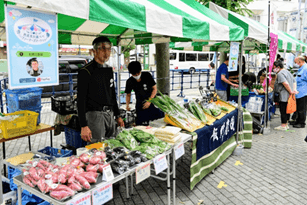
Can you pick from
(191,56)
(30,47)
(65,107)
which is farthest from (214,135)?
(191,56)

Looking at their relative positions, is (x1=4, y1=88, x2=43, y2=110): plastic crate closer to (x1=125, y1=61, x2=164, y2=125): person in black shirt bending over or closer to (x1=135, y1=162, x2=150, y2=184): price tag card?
(x1=125, y1=61, x2=164, y2=125): person in black shirt bending over

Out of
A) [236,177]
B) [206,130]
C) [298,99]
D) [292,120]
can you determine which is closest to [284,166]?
[236,177]

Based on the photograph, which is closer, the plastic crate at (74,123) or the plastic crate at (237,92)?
the plastic crate at (74,123)

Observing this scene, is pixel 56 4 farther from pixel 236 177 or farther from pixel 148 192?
pixel 236 177

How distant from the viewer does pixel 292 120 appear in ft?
28.3

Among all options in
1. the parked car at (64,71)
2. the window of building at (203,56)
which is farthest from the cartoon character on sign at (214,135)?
the window of building at (203,56)

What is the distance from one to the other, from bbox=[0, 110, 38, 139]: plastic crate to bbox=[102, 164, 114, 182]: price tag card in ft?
7.11

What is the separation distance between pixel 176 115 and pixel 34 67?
2269mm

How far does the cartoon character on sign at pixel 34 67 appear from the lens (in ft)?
6.86

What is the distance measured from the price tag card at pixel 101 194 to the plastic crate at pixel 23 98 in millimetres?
5576

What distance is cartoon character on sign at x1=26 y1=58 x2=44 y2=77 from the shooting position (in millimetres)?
2092

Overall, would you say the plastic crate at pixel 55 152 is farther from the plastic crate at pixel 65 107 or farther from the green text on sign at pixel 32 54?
the green text on sign at pixel 32 54

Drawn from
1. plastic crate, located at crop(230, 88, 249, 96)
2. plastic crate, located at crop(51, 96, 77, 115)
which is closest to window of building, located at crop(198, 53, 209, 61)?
plastic crate, located at crop(230, 88, 249, 96)

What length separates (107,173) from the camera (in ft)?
7.16
